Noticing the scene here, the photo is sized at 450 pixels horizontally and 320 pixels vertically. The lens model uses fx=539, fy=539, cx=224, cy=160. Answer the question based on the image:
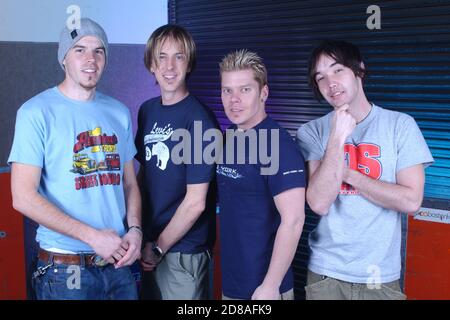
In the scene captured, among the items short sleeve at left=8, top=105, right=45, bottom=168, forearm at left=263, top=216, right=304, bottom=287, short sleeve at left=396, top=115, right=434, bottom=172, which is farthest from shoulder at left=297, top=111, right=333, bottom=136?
short sleeve at left=8, top=105, right=45, bottom=168

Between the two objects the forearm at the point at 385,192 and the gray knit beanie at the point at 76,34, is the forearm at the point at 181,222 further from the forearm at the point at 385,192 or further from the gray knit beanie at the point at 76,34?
the gray knit beanie at the point at 76,34

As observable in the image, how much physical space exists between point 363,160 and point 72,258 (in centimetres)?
112

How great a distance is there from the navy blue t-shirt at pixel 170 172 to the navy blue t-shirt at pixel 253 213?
0.58ft

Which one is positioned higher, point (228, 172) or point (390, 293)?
point (228, 172)

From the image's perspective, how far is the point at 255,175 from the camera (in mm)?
1922

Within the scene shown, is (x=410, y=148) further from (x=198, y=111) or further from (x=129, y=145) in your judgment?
(x=129, y=145)

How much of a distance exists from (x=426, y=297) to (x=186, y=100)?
4.68ft

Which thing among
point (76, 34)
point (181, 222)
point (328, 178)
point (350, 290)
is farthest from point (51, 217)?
point (350, 290)

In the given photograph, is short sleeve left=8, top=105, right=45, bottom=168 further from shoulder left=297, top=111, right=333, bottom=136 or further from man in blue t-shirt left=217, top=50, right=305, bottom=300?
shoulder left=297, top=111, right=333, bottom=136

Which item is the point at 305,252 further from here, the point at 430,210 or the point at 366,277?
the point at 366,277

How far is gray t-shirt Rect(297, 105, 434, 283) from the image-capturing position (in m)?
1.91

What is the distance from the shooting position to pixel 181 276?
7.18ft

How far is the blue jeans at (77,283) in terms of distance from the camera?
1.96m

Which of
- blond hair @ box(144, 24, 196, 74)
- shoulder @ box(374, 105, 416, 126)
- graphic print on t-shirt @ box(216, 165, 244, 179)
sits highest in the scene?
blond hair @ box(144, 24, 196, 74)
